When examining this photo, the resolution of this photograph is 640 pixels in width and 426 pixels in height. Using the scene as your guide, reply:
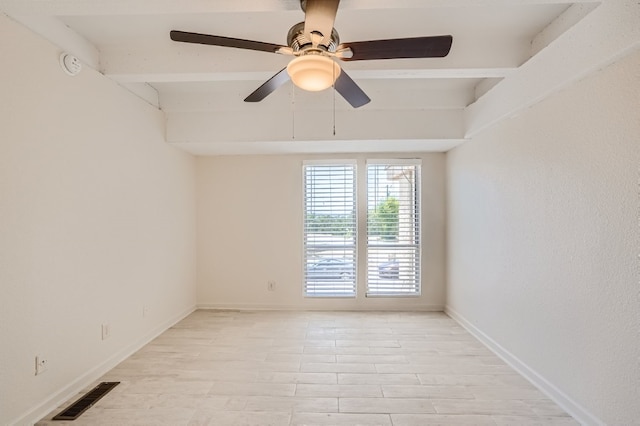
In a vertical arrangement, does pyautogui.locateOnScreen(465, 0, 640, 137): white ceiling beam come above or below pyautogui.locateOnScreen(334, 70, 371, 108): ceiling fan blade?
above

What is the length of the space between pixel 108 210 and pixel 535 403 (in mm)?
3680

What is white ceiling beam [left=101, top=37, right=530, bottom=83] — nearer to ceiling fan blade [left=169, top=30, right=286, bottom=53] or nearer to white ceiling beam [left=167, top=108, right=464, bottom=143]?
ceiling fan blade [left=169, top=30, right=286, bottom=53]

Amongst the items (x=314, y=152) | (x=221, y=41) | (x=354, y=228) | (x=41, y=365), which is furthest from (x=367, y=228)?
(x=41, y=365)

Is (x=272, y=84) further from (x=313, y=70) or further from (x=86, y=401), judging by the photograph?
(x=86, y=401)

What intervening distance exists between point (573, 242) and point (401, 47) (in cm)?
169

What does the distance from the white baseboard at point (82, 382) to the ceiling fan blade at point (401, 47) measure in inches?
117

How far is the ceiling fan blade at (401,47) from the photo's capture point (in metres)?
1.78

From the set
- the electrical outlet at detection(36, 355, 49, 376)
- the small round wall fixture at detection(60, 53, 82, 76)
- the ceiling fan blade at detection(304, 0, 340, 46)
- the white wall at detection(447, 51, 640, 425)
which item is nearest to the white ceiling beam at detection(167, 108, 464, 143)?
the white wall at detection(447, 51, 640, 425)

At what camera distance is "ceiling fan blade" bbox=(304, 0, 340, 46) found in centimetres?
146

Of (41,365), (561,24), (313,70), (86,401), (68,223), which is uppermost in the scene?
(561,24)

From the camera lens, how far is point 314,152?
4.38 m

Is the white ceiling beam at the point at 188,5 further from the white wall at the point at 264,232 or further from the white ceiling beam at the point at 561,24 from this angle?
the white wall at the point at 264,232

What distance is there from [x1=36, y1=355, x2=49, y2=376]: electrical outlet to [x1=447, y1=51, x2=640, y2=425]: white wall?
3.51 m

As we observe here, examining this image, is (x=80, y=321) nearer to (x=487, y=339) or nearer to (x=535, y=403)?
(x=535, y=403)
